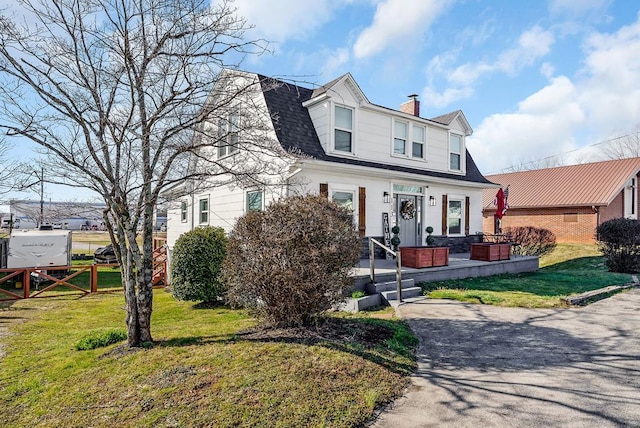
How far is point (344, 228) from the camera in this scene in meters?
5.38

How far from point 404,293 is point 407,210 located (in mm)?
4890

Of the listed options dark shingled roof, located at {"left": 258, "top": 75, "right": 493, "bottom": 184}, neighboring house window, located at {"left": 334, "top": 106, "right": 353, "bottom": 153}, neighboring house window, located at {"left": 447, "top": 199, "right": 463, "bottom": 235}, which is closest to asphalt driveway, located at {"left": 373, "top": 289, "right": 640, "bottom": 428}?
dark shingled roof, located at {"left": 258, "top": 75, "right": 493, "bottom": 184}

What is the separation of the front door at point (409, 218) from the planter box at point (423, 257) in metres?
2.60

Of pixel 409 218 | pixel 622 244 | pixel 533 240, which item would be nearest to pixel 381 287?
pixel 409 218

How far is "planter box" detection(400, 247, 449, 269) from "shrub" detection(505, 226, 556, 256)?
1053 cm

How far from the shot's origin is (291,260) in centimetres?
500

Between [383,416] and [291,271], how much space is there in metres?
2.21

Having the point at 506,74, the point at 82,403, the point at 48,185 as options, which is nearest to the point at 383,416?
the point at 82,403

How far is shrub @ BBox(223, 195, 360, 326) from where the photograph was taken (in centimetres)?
498

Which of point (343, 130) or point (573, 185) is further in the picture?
point (573, 185)

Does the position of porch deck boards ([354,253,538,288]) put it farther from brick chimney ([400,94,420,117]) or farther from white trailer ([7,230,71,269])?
white trailer ([7,230,71,269])

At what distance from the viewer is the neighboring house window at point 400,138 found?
494 inches

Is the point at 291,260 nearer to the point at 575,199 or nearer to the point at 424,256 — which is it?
the point at 424,256

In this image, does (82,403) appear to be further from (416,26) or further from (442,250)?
(416,26)
